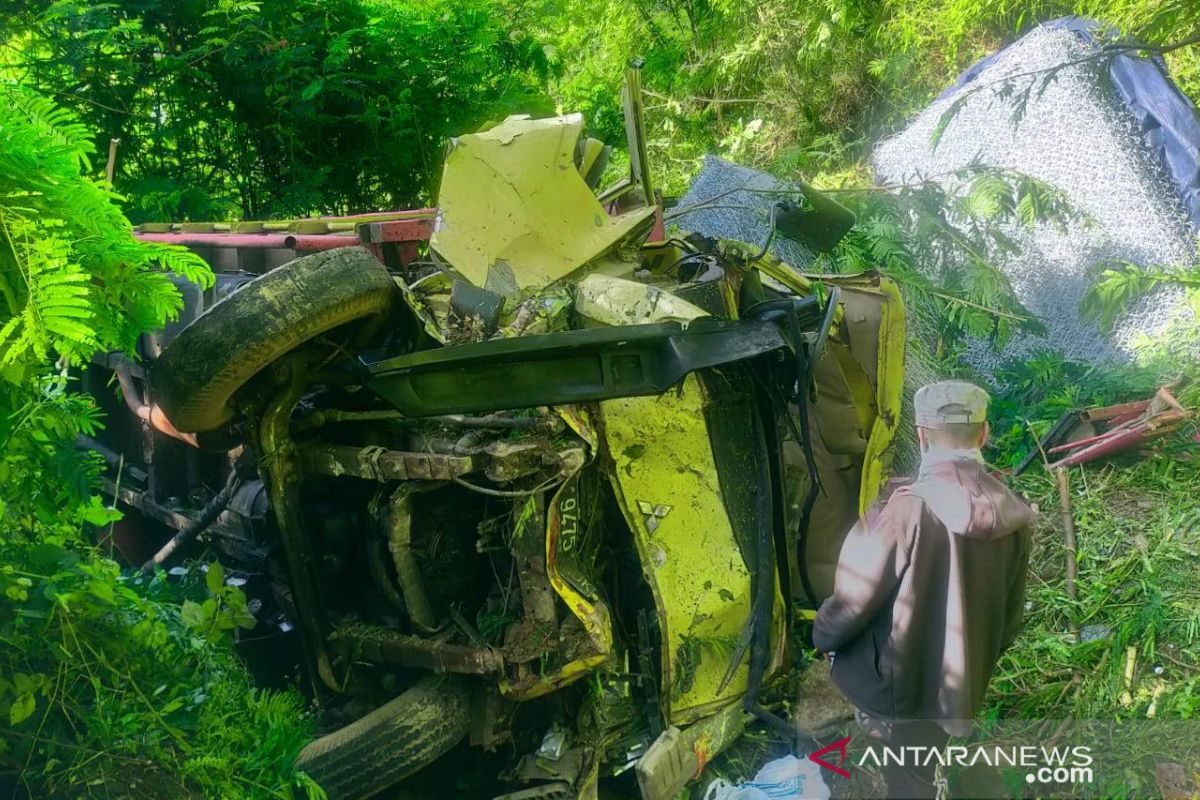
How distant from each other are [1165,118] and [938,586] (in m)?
4.13

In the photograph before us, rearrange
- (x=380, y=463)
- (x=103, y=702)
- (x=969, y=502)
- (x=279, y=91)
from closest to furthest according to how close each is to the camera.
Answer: (x=969, y=502)
(x=103, y=702)
(x=380, y=463)
(x=279, y=91)

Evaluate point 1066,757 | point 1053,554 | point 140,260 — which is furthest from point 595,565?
point 1053,554

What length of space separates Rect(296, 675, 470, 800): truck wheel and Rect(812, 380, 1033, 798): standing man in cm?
132

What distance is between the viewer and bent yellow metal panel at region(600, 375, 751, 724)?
2836 mm

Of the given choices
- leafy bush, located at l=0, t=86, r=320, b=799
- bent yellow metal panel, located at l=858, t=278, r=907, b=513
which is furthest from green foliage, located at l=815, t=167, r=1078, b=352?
leafy bush, located at l=0, t=86, r=320, b=799

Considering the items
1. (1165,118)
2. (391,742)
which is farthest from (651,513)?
(1165,118)

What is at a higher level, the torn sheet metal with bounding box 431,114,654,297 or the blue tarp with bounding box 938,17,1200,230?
the torn sheet metal with bounding box 431,114,654,297

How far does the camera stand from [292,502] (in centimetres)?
288

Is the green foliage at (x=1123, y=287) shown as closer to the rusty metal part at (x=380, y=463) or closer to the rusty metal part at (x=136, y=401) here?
the rusty metal part at (x=380, y=463)

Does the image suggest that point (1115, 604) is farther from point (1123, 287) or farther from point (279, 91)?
point (279, 91)

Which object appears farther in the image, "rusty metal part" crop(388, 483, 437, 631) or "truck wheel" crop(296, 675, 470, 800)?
"rusty metal part" crop(388, 483, 437, 631)

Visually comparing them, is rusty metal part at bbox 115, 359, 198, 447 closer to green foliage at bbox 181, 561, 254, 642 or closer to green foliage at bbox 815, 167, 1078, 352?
green foliage at bbox 181, 561, 254, 642

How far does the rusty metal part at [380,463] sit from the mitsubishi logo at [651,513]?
59 cm

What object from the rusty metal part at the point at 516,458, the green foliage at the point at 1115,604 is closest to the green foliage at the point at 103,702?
the rusty metal part at the point at 516,458
